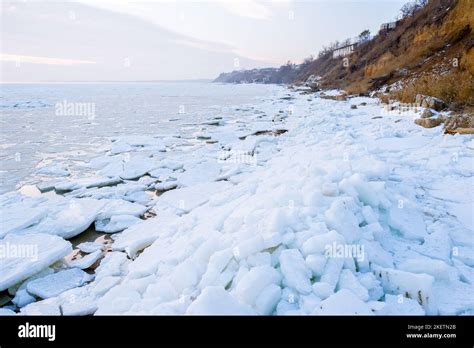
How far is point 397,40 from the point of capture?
28.3 m

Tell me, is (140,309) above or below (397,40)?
below

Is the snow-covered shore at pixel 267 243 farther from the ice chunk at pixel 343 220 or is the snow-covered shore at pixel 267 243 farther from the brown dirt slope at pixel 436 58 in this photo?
the brown dirt slope at pixel 436 58

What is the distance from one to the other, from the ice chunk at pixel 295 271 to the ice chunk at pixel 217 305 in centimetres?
46

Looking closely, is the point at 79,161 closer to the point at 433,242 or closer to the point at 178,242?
the point at 178,242

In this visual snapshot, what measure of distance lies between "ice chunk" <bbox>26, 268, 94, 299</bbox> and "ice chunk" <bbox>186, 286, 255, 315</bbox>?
76.2 inches

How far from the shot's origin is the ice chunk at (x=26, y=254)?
A: 11.4 feet

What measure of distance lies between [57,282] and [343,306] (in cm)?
303

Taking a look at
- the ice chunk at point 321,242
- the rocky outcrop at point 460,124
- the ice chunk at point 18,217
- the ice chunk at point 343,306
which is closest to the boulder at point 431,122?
the rocky outcrop at point 460,124

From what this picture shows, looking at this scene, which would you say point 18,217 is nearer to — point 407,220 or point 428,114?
point 407,220

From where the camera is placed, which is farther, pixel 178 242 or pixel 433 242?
pixel 178 242

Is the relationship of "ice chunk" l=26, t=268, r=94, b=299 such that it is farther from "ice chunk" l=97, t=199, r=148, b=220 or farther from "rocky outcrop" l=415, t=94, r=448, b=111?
"rocky outcrop" l=415, t=94, r=448, b=111

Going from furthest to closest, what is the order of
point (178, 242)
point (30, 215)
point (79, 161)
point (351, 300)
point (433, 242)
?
1. point (79, 161)
2. point (30, 215)
3. point (178, 242)
4. point (433, 242)
5. point (351, 300)
